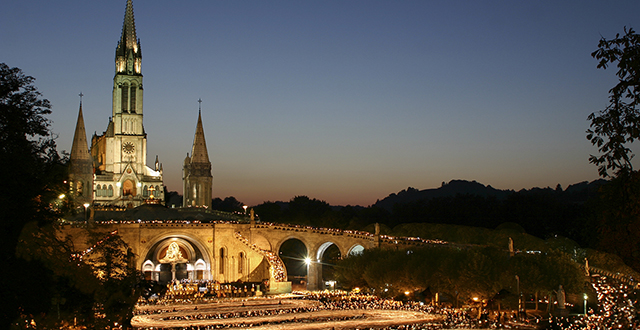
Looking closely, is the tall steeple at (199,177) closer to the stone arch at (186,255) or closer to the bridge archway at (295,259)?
the bridge archway at (295,259)

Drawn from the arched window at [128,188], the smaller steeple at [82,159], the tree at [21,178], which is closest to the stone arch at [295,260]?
the arched window at [128,188]

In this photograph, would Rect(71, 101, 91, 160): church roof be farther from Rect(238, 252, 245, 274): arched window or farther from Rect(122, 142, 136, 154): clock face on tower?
Rect(238, 252, 245, 274): arched window

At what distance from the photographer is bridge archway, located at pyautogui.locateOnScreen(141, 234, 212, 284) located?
74500mm

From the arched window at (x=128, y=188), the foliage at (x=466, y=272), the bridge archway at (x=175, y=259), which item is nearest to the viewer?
the foliage at (x=466, y=272)

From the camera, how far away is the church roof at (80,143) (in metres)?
100

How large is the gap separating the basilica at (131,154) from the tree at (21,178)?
79.8m

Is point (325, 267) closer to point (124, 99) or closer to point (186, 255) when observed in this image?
point (186, 255)

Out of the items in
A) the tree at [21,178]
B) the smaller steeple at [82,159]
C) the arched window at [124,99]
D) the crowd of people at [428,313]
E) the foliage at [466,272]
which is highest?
the arched window at [124,99]

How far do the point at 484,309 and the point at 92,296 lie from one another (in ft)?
99.2

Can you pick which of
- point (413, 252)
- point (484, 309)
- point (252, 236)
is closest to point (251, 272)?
point (252, 236)

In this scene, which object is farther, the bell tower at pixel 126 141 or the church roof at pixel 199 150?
the bell tower at pixel 126 141

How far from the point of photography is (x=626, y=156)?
9.58 meters

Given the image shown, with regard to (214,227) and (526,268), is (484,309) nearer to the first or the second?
(526,268)

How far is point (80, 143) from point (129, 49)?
18.0 metres
